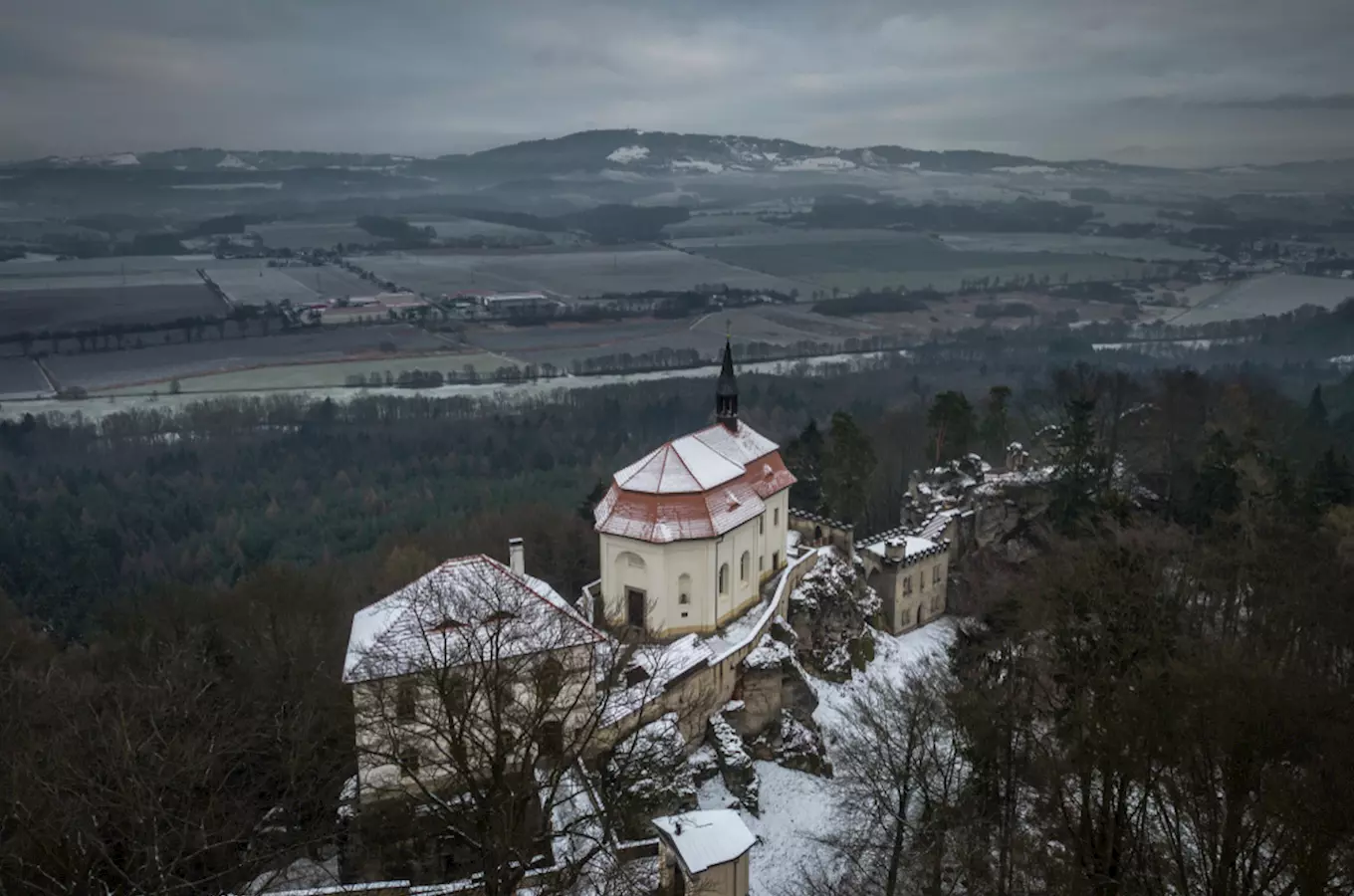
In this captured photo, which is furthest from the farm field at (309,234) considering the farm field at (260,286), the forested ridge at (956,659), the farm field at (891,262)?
the forested ridge at (956,659)

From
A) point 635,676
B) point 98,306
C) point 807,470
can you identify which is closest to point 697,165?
point 98,306

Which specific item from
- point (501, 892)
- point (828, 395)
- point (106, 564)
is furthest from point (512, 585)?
point (828, 395)

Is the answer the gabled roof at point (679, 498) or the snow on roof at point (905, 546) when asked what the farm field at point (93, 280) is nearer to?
the gabled roof at point (679, 498)

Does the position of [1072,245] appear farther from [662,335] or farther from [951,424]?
[951,424]

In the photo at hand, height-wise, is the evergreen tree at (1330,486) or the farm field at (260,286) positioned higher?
the farm field at (260,286)

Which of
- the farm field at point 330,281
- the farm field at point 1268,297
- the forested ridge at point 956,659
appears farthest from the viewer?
the farm field at point 330,281

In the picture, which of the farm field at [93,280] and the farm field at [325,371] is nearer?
the farm field at [325,371]

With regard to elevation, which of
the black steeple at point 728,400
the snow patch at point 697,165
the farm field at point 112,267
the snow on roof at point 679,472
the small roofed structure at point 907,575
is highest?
the snow patch at point 697,165

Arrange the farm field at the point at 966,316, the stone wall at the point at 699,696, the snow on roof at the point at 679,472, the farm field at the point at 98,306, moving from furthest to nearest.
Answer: the farm field at the point at 966,316 < the farm field at the point at 98,306 < the snow on roof at the point at 679,472 < the stone wall at the point at 699,696
